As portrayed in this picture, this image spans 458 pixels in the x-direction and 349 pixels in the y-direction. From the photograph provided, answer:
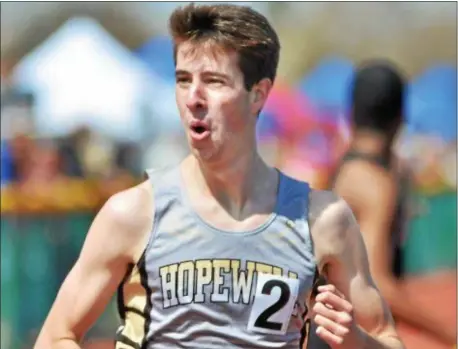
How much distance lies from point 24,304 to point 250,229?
6.18 metres

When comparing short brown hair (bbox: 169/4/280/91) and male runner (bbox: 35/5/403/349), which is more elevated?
short brown hair (bbox: 169/4/280/91)

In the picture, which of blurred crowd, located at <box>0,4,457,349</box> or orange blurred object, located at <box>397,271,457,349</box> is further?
orange blurred object, located at <box>397,271,457,349</box>

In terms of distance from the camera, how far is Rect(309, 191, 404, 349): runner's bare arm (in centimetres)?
331

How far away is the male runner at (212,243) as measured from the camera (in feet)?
10.5

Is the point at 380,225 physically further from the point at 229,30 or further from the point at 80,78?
the point at 80,78

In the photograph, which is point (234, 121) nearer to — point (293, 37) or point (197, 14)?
point (197, 14)

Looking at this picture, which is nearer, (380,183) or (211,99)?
(211,99)

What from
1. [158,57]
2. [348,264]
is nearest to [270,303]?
[348,264]

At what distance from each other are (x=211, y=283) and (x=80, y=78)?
29.6ft

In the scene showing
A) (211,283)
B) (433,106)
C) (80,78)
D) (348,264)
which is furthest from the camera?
(433,106)

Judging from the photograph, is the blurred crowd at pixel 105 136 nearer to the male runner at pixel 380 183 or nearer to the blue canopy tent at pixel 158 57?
the blue canopy tent at pixel 158 57

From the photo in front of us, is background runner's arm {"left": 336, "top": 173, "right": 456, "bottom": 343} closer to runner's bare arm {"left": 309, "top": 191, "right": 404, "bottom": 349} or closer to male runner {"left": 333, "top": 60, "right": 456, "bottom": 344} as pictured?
male runner {"left": 333, "top": 60, "right": 456, "bottom": 344}

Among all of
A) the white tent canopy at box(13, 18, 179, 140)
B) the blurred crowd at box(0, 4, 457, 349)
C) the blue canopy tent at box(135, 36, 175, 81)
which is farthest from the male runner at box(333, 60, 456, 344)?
the blue canopy tent at box(135, 36, 175, 81)

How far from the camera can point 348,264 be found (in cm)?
336
